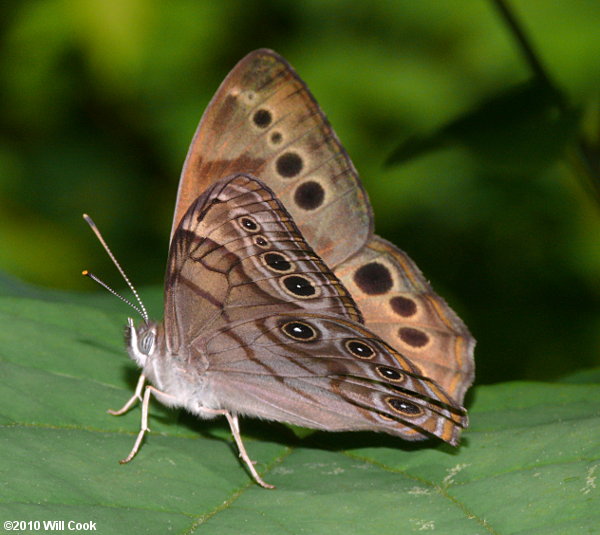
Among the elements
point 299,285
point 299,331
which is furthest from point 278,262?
point 299,331

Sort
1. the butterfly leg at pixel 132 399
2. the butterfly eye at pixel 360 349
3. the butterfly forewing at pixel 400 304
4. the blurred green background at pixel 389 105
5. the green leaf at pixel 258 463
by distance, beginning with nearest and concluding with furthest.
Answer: the green leaf at pixel 258 463 → the butterfly eye at pixel 360 349 → the butterfly leg at pixel 132 399 → the butterfly forewing at pixel 400 304 → the blurred green background at pixel 389 105

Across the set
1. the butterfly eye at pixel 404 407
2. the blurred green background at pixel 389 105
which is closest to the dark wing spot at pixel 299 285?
the butterfly eye at pixel 404 407

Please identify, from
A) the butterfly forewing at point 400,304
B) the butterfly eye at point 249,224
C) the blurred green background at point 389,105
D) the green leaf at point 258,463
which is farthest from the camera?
the blurred green background at point 389,105

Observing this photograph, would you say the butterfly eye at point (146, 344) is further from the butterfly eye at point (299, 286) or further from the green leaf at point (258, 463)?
the butterfly eye at point (299, 286)

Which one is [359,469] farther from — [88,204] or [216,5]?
[88,204]

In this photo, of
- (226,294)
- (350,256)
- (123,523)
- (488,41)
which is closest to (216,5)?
(488,41)

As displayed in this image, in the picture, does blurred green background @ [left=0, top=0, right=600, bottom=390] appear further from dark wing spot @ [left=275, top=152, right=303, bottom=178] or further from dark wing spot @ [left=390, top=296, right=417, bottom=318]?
dark wing spot @ [left=275, top=152, right=303, bottom=178]
